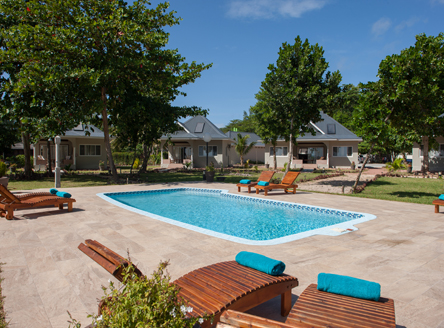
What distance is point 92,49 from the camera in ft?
53.3

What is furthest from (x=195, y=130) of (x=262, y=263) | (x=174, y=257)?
(x=262, y=263)

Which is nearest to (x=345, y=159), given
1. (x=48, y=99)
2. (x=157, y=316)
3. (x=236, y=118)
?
(x=48, y=99)

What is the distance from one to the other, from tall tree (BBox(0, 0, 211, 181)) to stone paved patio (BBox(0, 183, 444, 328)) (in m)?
8.70

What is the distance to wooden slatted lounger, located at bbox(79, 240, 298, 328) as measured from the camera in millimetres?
2682

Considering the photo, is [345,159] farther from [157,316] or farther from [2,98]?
[157,316]

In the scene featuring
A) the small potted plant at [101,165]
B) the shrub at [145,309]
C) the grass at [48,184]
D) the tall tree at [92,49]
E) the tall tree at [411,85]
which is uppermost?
the tall tree at [92,49]

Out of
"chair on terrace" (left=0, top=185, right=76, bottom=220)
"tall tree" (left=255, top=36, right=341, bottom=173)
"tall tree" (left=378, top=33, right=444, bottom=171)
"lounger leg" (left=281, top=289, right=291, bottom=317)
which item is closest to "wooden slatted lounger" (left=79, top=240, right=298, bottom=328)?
"lounger leg" (left=281, top=289, right=291, bottom=317)

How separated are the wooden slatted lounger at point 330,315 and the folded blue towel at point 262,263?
1.53 ft

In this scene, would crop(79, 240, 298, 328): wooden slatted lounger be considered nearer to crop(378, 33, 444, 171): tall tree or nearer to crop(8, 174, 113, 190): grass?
crop(378, 33, 444, 171): tall tree

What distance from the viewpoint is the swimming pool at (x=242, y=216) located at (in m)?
7.41

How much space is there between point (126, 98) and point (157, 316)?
17.7m

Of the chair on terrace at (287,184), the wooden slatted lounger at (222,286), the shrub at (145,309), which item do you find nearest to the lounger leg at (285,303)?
the wooden slatted lounger at (222,286)

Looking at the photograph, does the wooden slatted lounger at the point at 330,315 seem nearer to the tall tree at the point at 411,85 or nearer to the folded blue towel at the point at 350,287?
the folded blue towel at the point at 350,287

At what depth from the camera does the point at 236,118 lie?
87125 mm
